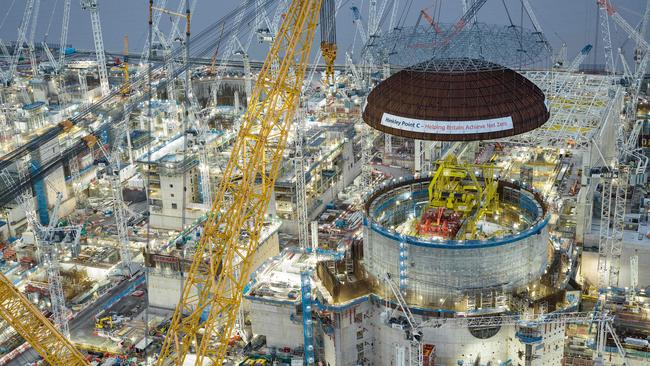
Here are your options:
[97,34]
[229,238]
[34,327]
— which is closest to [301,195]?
[229,238]

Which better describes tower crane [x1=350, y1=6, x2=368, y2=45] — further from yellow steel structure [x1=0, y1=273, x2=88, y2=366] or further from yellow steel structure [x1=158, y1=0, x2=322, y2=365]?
yellow steel structure [x1=0, y1=273, x2=88, y2=366]

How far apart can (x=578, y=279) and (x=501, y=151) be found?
3053 cm

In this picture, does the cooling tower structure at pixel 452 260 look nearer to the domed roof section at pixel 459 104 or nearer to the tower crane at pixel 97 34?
the domed roof section at pixel 459 104

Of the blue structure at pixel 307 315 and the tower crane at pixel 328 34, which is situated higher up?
the tower crane at pixel 328 34

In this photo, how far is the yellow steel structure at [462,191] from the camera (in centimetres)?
6325

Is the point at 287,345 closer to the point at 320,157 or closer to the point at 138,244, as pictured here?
the point at 138,244

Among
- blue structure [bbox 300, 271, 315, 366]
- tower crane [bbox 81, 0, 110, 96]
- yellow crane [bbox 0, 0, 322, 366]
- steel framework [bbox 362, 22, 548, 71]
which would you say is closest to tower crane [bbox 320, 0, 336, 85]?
steel framework [bbox 362, 22, 548, 71]

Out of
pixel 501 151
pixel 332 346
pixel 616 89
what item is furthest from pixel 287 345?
pixel 616 89

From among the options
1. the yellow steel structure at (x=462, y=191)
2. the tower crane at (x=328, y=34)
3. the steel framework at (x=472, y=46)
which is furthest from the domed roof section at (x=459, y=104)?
the tower crane at (x=328, y=34)

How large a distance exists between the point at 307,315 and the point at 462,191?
1852 cm

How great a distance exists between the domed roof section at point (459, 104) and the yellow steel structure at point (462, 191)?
5879mm

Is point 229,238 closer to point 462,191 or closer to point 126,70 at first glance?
point 462,191

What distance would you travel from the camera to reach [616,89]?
89812mm

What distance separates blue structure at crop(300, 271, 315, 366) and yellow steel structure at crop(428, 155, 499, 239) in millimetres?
14526
